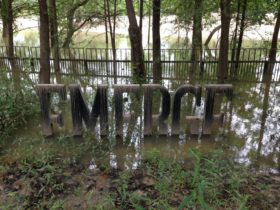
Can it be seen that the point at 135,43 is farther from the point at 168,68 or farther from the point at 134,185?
the point at 134,185

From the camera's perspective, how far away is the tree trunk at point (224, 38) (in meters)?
6.39

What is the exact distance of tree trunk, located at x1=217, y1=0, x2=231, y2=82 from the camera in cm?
639

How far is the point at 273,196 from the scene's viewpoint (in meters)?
3.17

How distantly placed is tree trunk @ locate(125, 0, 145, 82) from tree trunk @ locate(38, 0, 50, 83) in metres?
2.29

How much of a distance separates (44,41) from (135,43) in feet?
8.15

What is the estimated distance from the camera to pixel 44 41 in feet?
16.9

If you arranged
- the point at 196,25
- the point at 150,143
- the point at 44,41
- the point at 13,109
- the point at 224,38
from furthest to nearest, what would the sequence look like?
the point at 196,25, the point at 224,38, the point at 44,41, the point at 13,109, the point at 150,143

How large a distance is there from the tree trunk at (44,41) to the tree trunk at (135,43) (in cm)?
229

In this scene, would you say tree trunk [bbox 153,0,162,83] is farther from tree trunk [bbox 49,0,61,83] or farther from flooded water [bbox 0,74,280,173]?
tree trunk [bbox 49,0,61,83]

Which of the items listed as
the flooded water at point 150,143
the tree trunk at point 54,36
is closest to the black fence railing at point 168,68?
the tree trunk at point 54,36

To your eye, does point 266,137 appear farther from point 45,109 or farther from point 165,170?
point 45,109

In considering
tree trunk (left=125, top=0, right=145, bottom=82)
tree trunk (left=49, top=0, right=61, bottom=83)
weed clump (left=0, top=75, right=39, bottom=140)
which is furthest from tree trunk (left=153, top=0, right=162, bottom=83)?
weed clump (left=0, top=75, right=39, bottom=140)

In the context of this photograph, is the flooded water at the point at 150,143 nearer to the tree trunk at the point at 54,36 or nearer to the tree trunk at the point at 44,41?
the tree trunk at the point at 44,41

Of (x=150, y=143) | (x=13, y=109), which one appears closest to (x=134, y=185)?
(x=150, y=143)
